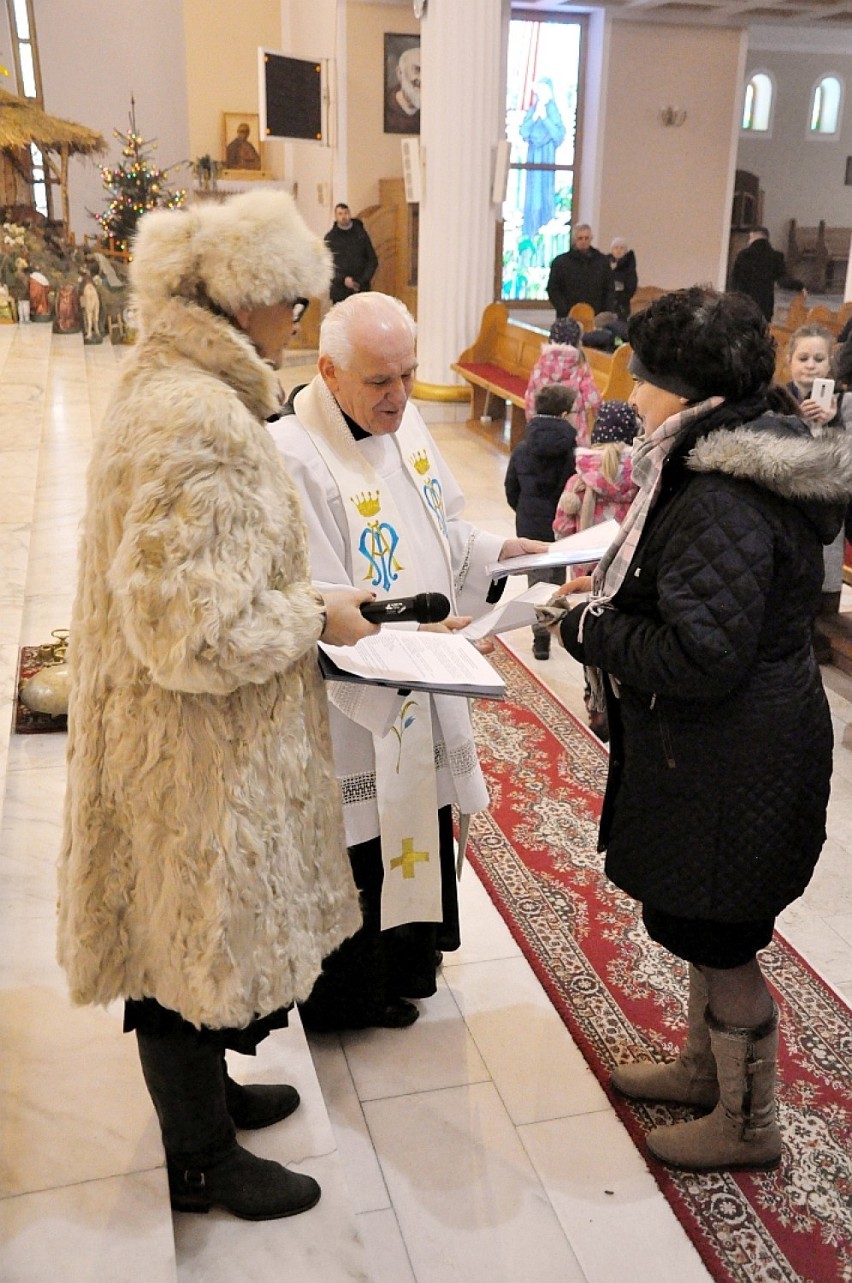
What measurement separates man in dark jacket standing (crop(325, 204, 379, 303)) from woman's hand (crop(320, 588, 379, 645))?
10.2m

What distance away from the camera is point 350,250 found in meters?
11.5

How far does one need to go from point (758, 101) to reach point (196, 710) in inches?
816

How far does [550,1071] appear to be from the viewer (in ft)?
8.29

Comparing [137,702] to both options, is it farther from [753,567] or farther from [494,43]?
[494,43]

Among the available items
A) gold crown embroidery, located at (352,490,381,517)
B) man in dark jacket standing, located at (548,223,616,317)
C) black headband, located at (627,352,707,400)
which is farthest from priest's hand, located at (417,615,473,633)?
man in dark jacket standing, located at (548,223,616,317)

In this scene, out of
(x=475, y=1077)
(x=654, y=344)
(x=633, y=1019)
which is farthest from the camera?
(x=633, y=1019)

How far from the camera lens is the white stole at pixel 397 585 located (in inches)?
92.5

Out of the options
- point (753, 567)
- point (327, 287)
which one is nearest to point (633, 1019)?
point (753, 567)

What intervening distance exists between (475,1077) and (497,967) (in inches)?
16.3

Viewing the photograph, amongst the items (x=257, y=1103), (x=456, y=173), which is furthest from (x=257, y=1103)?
(x=456, y=173)

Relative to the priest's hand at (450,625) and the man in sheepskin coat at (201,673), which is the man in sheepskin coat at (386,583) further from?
the man in sheepskin coat at (201,673)

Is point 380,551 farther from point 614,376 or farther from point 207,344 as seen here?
point 614,376

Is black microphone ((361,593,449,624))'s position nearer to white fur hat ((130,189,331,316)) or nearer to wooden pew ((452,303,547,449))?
white fur hat ((130,189,331,316))

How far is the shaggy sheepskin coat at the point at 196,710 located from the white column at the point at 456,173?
28.6 feet
